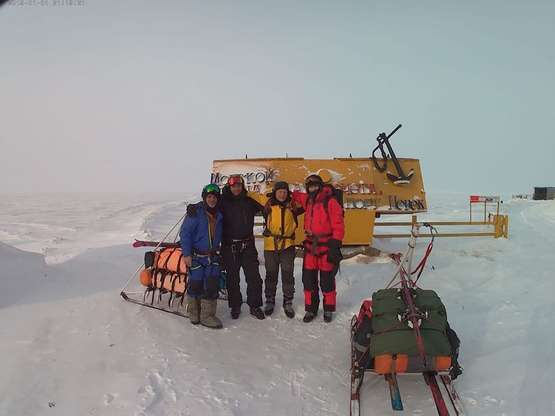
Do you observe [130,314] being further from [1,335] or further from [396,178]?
[396,178]

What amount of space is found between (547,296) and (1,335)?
268 inches

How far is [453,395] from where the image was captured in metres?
3.35

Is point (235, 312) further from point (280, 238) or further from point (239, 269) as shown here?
point (280, 238)

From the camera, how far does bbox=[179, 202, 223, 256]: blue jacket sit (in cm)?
504

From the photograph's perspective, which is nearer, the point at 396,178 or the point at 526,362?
the point at 526,362

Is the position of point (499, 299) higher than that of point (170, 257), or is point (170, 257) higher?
point (170, 257)

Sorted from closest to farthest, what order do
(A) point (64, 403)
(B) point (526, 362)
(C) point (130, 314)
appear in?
(A) point (64, 403) → (B) point (526, 362) → (C) point (130, 314)

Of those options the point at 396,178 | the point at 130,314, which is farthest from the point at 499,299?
the point at 130,314

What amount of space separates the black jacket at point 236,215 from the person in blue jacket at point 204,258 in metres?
0.17

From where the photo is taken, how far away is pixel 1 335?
14.9 feet

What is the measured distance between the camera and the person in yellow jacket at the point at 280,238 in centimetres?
541

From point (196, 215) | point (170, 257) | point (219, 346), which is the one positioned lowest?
point (219, 346)

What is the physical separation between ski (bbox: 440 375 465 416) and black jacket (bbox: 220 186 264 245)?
2.88 meters

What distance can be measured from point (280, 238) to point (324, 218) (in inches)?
26.3
